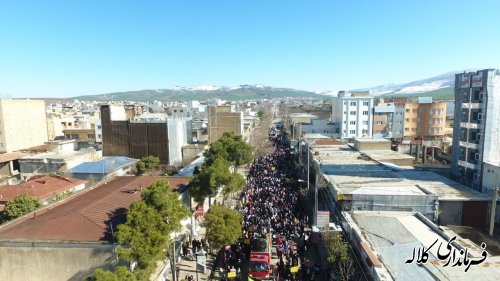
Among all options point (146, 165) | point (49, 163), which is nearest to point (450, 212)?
point (146, 165)

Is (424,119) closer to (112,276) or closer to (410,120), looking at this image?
(410,120)

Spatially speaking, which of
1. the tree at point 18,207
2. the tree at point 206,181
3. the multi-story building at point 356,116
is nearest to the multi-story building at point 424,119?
the multi-story building at point 356,116

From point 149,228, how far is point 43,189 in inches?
669

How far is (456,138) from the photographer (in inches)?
961

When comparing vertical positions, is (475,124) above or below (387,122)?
above

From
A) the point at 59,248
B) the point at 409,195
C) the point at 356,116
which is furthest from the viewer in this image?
the point at 356,116

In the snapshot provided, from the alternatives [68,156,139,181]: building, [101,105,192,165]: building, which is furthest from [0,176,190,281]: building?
[101,105,192,165]: building

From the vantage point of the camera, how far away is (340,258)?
14258mm

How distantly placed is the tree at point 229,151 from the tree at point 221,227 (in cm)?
802

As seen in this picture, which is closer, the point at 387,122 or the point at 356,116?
the point at 387,122

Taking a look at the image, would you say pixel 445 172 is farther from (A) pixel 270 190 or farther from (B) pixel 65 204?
(B) pixel 65 204

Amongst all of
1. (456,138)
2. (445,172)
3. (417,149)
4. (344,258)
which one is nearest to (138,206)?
(344,258)

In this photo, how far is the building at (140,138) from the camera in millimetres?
41219

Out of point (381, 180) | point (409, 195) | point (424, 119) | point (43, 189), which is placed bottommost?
point (43, 189)
